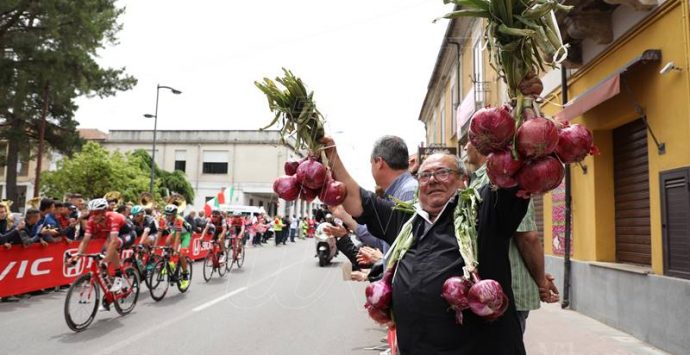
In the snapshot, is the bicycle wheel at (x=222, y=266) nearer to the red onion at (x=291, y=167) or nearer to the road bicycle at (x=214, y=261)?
the road bicycle at (x=214, y=261)

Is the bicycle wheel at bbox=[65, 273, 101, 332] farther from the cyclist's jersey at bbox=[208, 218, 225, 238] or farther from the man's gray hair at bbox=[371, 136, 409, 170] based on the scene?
the cyclist's jersey at bbox=[208, 218, 225, 238]

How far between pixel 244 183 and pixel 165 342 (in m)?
49.5

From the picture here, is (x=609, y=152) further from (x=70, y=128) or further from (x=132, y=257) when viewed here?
(x=70, y=128)

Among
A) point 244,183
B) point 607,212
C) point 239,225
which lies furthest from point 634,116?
point 244,183

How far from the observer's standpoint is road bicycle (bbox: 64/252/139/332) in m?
6.97

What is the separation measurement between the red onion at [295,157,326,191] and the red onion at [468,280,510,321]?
2.41 feet

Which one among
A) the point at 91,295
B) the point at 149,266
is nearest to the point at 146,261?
the point at 149,266

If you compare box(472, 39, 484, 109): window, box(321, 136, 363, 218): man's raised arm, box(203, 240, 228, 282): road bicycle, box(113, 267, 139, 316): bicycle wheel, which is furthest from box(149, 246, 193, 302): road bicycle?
box(472, 39, 484, 109): window

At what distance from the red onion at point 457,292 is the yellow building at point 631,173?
3.77m

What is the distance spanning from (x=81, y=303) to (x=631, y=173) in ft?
29.0

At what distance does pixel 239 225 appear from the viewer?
1589cm

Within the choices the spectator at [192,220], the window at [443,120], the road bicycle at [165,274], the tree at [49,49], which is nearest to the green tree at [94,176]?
the tree at [49,49]

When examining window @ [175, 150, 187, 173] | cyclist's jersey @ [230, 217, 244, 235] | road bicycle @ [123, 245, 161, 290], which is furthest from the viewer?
window @ [175, 150, 187, 173]

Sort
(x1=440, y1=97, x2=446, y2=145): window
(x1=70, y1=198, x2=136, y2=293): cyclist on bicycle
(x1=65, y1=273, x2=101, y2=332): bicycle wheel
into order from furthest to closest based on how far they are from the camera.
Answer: (x1=440, y1=97, x2=446, y2=145): window → (x1=70, y1=198, x2=136, y2=293): cyclist on bicycle → (x1=65, y1=273, x2=101, y2=332): bicycle wheel
